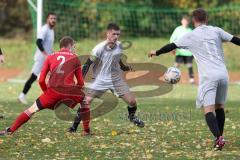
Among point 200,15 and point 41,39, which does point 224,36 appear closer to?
point 200,15

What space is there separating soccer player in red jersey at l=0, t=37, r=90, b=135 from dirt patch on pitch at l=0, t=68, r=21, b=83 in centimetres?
1363

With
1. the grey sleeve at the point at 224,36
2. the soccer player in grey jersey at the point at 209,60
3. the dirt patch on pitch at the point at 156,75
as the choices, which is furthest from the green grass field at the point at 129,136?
the dirt patch on pitch at the point at 156,75

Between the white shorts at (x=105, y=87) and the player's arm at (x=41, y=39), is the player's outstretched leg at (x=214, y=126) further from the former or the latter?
the player's arm at (x=41, y=39)

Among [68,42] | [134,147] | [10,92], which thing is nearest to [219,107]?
[134,147]

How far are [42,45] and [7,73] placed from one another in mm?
11554

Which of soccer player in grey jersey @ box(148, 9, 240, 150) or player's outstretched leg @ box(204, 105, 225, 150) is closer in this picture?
player's outstretched leg @ box(204, 105, 225, 150)

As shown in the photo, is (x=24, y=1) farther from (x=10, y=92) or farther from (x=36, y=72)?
(x=36, y=72)

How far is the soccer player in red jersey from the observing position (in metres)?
10.5

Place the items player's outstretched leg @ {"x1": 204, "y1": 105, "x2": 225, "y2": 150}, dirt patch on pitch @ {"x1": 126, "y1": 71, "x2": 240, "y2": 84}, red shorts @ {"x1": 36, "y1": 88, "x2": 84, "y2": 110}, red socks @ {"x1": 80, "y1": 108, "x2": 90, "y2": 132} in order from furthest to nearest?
dirt patch on pitch @ {"x1": 126, "y1": 71, "x2": 240, "y2": 84} < red socks @ {"x1": 80, "y1": 108, "x2": 90, "y2": 132} < red shorts @ {"x1": 36, "y1": 88, "x2": 84, "y2": 110} < player's outstretched leg @ {"x1": 204, "y1": 105, "x2": 225, "y2": 150}

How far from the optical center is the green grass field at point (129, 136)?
29.6ft

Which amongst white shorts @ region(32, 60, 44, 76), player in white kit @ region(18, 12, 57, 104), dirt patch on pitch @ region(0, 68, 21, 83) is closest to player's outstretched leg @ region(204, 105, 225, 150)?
player in white kit @ region(18, 12, 57, 104)

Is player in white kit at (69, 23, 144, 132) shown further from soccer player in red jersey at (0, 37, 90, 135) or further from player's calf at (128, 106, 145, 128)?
soccer player in red jersey at (0, 37, 90, 135)

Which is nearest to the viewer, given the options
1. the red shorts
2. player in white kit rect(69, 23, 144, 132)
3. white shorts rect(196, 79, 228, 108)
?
white shorts rect(196, 79, 228, 108)

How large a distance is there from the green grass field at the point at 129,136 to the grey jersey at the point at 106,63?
82cm
